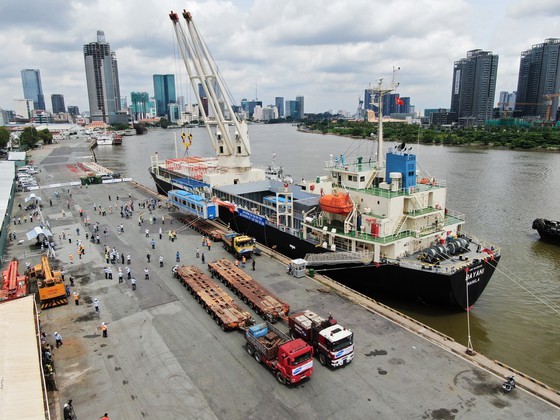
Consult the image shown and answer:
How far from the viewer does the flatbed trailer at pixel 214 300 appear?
1905 cm

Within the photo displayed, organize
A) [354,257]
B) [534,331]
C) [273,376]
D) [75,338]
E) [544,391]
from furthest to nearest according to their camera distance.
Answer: [354,257]
[534,331]
[75,338]
[273,376]
[544,391]

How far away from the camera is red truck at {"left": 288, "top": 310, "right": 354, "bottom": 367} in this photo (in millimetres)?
15617

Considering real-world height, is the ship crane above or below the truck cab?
above

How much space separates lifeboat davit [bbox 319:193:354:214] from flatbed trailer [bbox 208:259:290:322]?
7.05m

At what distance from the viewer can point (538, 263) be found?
109 ft

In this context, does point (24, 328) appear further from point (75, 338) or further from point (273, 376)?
point (273, 376)

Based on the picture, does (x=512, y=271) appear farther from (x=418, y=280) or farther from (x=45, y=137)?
(x=45, y=137)

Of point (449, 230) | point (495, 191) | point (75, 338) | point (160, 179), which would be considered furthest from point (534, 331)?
point (160, 179)

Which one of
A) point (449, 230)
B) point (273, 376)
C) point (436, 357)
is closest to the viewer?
point (273, 376)

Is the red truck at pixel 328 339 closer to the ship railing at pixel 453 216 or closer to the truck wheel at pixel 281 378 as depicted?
the truck wheel at pixel 281 378

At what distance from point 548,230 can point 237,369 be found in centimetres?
3534

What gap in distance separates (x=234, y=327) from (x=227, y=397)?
458cm

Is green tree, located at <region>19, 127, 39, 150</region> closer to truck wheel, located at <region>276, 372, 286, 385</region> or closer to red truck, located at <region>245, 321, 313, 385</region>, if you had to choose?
red truck, located at <region>245, 321, 313, 385</region>

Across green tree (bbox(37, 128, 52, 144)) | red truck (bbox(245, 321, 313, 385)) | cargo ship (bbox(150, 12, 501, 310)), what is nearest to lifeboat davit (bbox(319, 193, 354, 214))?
cargo ship (bbox(150, 12, 501, 310))
